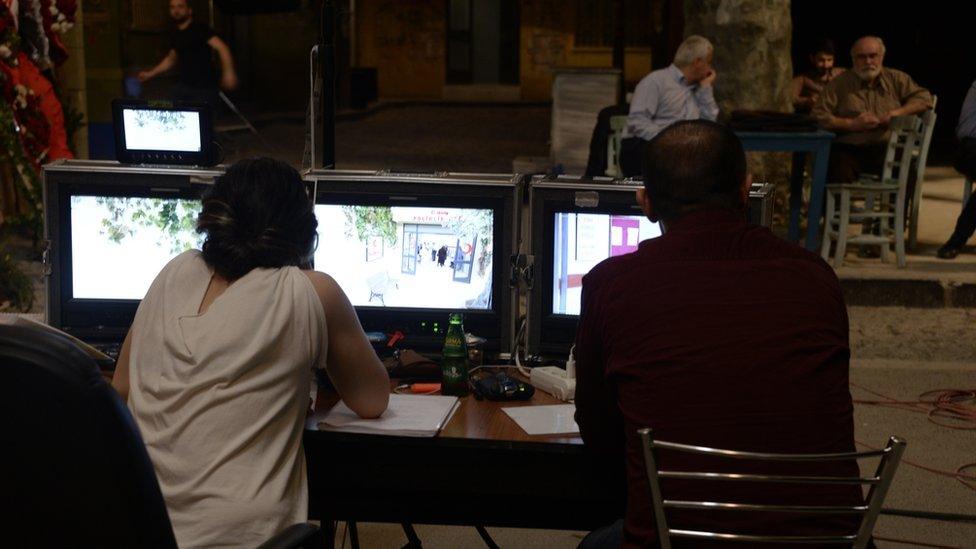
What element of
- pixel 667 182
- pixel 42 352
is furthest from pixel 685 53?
pixel 42 352

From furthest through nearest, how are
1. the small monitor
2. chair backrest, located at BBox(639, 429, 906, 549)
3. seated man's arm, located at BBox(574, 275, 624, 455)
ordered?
the small monitor < seated man's arm, located at BBox(574, 275, 624, 455) < chair backrest, located at BBox(639, 429, 906, 549)

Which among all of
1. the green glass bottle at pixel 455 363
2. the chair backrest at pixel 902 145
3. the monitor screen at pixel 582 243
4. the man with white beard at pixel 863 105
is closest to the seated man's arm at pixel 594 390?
the green glass bottle at pixel 455 363

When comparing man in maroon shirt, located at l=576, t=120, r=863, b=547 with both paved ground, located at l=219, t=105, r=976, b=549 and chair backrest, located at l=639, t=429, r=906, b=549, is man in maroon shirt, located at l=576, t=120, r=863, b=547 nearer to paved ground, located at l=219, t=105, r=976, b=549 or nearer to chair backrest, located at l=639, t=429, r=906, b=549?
chair backrest, located at l=639, t=429, r=906, b=549

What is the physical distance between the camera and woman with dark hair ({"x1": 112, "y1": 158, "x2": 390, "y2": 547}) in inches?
106

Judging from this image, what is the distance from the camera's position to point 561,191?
374cm

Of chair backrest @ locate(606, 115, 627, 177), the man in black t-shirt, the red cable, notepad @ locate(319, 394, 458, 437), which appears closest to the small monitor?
notepad @ locate(319, 394, 458, 437)

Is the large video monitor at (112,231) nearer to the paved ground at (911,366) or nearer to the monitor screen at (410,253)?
the monitor screen at (410,253)

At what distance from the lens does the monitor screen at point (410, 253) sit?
3.78 metres

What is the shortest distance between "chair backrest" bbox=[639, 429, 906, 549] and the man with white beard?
7439 millimetres

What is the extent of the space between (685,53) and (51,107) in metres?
4.23

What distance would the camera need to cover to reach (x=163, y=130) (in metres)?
3.98

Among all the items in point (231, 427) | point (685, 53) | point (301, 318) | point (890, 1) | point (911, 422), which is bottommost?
point (911, 422)

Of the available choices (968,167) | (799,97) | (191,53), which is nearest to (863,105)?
(968,167)

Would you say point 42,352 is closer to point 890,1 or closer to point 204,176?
point 204,176
